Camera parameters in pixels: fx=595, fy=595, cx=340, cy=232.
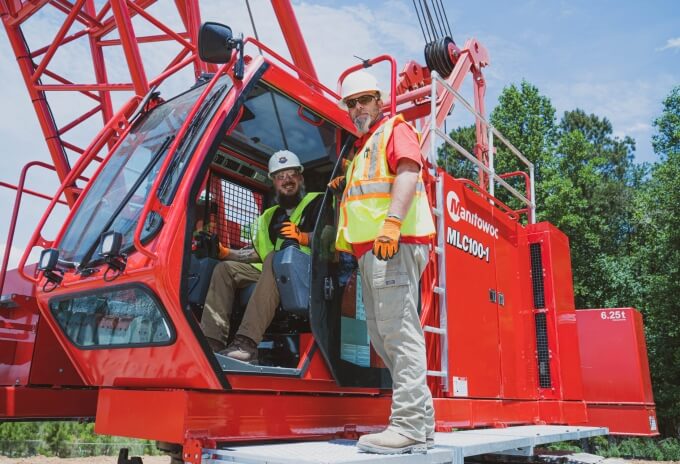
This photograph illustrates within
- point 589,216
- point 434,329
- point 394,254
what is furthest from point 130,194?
point 589,216

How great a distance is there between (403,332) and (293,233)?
0.92 meters

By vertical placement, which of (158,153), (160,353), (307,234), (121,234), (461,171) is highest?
(461,171)

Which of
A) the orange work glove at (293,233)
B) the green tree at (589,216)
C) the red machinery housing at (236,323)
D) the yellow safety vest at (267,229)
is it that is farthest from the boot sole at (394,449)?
the green tree at (589,216)

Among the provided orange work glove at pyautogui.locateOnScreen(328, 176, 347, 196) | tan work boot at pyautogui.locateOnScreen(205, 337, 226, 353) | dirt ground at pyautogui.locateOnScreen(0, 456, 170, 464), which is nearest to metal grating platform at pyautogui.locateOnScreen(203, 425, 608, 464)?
tan work boot at pyautogui.locateOnScreen(205, 337, 226, 353)

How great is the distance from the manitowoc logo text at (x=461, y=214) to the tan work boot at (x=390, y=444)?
208cm

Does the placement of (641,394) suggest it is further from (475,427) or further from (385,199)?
(385,199)

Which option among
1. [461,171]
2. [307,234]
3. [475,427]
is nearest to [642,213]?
[461,171]

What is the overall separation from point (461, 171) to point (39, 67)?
74.1 feet

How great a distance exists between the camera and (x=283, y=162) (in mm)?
3916

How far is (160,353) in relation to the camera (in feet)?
9.35

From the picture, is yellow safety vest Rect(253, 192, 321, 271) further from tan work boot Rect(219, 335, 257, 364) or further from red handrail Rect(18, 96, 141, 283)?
red handrail Rect(18, 96, 141, 283)

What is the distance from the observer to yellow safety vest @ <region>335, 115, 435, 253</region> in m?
3.11

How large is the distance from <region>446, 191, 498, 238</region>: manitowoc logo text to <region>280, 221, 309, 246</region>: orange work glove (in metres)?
1.37

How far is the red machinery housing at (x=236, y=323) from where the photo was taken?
2.79 metres
